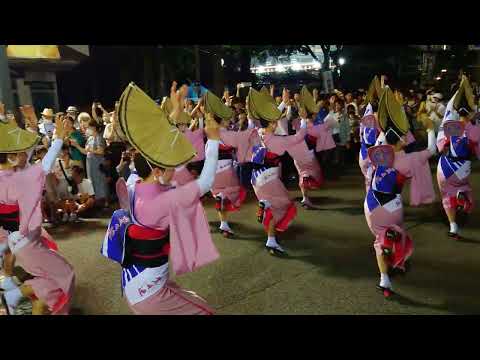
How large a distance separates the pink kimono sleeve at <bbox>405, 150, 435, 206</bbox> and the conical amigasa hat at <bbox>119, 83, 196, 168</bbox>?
2465mm

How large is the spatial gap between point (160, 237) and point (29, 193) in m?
1.33

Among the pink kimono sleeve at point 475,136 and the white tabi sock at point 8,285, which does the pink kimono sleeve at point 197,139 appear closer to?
the white tabi sock at point 8,285

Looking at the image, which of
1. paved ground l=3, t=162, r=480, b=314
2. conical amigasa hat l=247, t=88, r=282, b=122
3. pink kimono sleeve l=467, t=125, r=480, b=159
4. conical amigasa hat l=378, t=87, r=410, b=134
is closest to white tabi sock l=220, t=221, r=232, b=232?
paved ground l=3, t=162, r=480, b=314

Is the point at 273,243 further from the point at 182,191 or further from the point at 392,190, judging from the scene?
the point at 182,191

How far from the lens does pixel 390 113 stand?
4242 mm

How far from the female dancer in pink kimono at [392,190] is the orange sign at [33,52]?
469 inches

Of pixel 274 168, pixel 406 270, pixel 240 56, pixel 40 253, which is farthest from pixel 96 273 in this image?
pixel 240 56

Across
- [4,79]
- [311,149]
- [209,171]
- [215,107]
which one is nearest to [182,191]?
[209,171]

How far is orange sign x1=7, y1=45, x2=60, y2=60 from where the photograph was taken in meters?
13.0

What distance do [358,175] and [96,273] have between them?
6.33m

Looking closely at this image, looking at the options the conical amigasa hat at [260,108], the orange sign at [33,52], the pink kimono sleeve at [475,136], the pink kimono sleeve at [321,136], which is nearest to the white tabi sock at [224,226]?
the conical amigasa hat at [260,108]

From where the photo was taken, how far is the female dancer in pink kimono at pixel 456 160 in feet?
18.5

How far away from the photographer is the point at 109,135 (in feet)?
27.8

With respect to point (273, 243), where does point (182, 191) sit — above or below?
above
